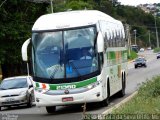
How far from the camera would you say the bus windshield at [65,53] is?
66.6 feet

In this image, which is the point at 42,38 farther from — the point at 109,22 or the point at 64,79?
the point at 109,22

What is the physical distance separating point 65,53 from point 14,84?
733cm

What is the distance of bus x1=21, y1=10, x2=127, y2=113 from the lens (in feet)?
66.1

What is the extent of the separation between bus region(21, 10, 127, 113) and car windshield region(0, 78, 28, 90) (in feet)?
19.3

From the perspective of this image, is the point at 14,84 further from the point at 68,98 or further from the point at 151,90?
the point at 151,90

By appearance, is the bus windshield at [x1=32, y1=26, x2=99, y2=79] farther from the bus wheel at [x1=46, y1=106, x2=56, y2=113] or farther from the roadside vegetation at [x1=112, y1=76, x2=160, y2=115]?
the roadside vegetation at [x1=112, y1=76, x2=160, y2=115]

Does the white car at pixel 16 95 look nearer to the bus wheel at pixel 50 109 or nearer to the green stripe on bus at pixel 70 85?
the bus wheel at pixel 50 109

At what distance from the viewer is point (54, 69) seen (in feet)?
66.6

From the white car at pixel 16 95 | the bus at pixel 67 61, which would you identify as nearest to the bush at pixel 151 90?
the bus at pixel 67 61

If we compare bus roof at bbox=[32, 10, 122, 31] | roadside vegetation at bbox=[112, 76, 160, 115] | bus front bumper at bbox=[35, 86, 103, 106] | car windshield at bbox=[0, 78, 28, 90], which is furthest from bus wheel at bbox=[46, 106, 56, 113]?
car windshield at bbox=[0, 78, 28, 90]

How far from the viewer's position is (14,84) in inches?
1070

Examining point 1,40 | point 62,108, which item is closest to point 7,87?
point 62,108

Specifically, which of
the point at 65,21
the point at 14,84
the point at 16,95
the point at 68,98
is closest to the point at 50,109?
the point at 68,98

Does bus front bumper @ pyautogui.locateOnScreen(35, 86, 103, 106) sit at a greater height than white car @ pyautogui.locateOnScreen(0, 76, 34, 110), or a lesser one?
greater
